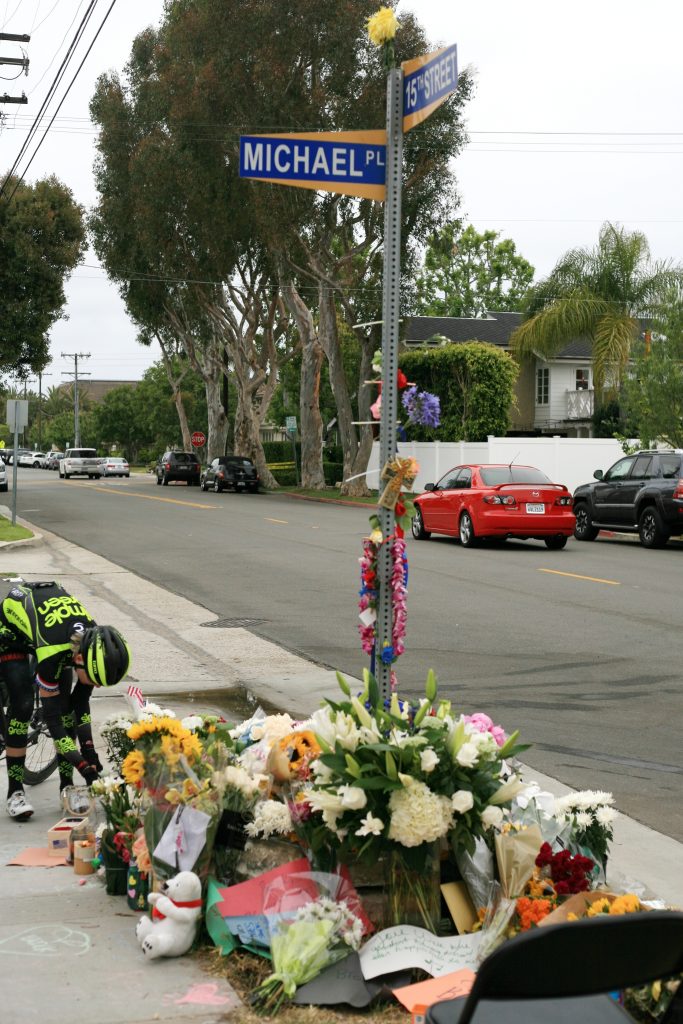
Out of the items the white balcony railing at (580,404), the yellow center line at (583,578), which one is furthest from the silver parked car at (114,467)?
the yellow center line at (583,578)

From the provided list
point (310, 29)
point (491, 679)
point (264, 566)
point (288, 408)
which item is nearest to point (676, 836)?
point (491, 679)

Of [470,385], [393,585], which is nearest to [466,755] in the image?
[393,585]

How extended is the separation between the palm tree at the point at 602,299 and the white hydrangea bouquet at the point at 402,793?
38085 mm

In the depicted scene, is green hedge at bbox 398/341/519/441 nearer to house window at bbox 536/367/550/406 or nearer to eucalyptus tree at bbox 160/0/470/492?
eucalyptus tree at bbox 160/0/470/492

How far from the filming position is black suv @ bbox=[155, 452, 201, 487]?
5753 cm

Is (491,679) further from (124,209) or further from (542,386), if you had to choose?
(542,386)

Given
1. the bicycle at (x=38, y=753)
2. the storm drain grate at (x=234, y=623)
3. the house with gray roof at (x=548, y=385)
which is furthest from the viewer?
the house with gray roof at (x=548, y=385)

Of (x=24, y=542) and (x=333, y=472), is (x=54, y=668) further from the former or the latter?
(x=333, y=472)

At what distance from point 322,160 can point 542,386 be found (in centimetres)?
5225

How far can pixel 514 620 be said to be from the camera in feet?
43.2

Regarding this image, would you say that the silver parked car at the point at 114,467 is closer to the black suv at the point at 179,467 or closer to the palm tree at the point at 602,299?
the black suv at the point at 179,467

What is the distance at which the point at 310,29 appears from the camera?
36219mm

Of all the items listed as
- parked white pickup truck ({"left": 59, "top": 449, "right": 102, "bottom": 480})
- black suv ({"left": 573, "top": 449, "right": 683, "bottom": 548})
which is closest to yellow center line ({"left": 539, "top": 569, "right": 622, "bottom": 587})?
black suv ({"left": 573, "top": 449, "right": 683, "bottom": 548})

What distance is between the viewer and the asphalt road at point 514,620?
7742 mm
